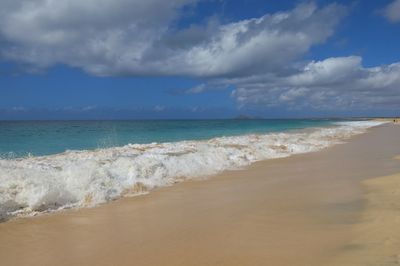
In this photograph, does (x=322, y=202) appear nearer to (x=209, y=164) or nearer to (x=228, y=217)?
(x=228, y=217)

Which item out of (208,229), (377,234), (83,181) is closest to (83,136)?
(83,181)

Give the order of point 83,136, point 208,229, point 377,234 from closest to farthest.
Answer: point 377,234 → point 208,229 → point 83,136

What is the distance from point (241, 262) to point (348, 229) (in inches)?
81.8

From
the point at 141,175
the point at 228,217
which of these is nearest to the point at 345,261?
the point at 228,217

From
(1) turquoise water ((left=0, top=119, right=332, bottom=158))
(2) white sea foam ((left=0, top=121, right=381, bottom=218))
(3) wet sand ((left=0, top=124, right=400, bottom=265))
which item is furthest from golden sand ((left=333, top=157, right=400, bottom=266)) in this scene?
(1) turquoise water ((left=0, top=119, right=332, bottom=158))

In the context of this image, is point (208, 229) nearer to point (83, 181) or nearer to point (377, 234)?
point (377, 234)

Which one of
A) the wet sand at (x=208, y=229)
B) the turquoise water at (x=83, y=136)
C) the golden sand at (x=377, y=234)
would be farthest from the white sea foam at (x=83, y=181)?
the turquoise water at (x=83, y=136)

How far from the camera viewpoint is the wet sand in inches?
193

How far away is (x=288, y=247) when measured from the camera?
5141 millimetres

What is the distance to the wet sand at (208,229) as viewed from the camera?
4.91 m

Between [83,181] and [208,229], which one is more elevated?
[83,181]

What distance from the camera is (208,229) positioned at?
6078mm

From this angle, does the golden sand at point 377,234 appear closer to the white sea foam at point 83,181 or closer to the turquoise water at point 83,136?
the white sea foam at point 83,181

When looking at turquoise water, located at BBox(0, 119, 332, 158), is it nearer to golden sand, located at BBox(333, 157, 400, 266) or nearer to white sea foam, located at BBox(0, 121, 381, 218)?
white sea foam, located at BBox(0, 121, 381, 218)
